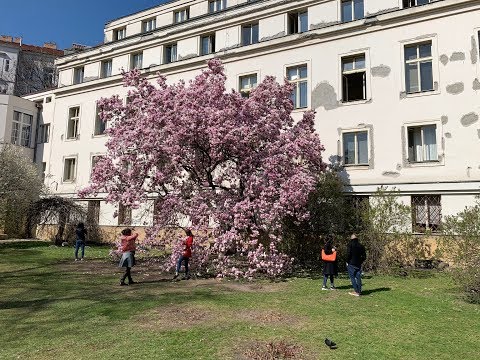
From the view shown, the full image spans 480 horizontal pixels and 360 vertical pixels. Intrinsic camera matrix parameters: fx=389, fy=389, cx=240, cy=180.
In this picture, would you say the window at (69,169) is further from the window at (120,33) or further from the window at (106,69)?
the window at (120,33)

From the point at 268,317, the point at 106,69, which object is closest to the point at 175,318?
the point at 268,317

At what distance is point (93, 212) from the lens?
29.2 m

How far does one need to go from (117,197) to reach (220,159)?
451 centimetres

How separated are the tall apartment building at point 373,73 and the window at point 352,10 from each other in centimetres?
6

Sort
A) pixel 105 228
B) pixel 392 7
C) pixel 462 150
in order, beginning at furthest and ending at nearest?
pixel 105 228
pixel 392 7
pixel 462 150

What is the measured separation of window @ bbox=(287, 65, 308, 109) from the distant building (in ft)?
135

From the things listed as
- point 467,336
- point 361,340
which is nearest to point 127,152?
point 361,340

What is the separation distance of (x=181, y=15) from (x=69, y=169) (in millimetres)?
15561

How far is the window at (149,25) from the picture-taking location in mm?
32719

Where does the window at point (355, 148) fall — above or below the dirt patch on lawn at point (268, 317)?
above

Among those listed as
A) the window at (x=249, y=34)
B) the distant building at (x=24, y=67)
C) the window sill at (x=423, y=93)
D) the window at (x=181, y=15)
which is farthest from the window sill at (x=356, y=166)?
the distant building at (x=24, y=67)

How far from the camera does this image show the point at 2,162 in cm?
2638

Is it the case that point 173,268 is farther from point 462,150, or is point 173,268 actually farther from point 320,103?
point 462,150

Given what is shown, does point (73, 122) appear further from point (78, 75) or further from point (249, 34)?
point (249, 34)
